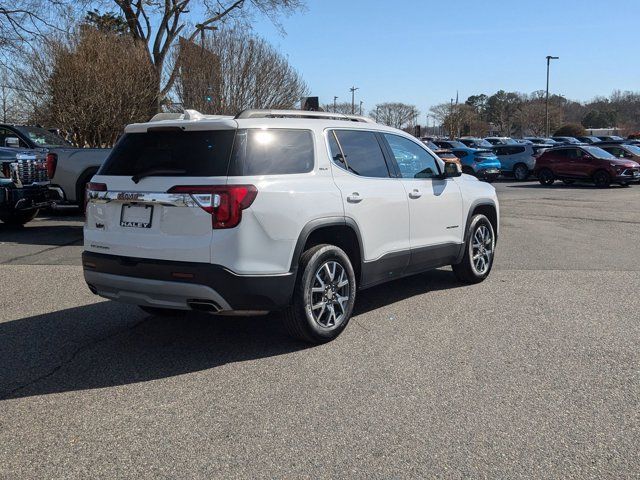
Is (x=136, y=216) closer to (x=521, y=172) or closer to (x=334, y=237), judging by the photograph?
(x=334, y=237)

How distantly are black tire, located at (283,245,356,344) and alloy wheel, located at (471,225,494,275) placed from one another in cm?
249

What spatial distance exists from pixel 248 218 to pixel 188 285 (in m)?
0.64

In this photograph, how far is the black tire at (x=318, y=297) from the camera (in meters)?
4.84

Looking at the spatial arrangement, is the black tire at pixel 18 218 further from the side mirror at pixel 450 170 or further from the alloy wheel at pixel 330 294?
the alloy wheel at pixel 330 294

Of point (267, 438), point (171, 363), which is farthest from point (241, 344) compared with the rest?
point (267, 438)

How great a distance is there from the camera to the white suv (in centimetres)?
444

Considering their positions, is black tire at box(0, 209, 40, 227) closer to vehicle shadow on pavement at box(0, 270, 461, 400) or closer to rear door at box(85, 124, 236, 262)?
vehicle shadow on pavement at box(0, 270, 461, 400)

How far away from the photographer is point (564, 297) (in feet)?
22.0

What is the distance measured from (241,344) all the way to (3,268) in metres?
4.76

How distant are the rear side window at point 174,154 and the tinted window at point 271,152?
8 centimetres

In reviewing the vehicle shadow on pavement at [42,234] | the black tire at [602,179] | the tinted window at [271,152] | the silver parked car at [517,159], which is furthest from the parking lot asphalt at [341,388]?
the silver parked car at [517,159]

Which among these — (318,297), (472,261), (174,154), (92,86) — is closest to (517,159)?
(92,86)

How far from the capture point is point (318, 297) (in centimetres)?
507

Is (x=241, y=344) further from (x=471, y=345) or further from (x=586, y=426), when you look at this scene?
(x=586, y=426)
